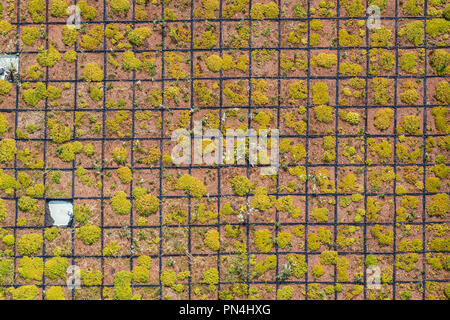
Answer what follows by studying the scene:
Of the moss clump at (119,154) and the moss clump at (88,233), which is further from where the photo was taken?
the moss clump at (119,154)

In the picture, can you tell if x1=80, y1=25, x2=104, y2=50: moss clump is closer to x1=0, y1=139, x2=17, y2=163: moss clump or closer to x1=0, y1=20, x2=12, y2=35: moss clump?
x1=0, y1=20, x2=12, y2=35: moss clump

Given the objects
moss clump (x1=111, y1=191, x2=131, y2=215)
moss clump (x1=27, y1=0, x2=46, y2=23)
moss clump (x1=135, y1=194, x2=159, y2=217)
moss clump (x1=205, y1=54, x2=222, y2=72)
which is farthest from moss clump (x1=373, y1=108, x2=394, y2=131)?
moss clump (x1=27, y1=0, x2=46, y2=23)

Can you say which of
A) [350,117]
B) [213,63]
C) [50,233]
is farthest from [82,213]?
[350,117]

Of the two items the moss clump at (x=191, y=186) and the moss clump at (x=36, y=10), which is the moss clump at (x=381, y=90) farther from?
the moss clump at (x=36, y=10)

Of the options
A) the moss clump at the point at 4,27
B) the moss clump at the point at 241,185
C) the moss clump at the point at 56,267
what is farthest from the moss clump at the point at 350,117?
the moss clump at the point at 4,27

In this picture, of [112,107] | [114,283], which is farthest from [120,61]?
[114,283]

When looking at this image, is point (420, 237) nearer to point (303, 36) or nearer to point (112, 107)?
point (303, 36)

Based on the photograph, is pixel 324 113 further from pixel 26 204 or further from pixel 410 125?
pixel 26 204
